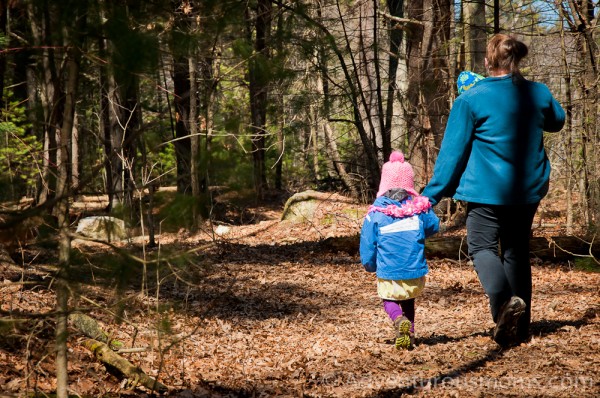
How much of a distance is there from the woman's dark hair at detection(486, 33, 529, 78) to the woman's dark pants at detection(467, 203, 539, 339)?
3.39ft

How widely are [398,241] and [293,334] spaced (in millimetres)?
1961

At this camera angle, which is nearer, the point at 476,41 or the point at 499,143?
the point at 499,143

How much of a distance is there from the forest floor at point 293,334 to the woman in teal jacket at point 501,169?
50cm

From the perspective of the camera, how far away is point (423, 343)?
18.4 ft

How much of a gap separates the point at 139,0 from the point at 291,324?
465cm

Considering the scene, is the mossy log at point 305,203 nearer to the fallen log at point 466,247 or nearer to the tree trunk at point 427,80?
the tree trunk at point 427,80

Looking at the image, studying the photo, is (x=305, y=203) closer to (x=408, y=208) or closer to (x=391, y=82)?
(x=391, y=82)

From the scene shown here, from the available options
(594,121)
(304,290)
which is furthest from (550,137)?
(304,290)

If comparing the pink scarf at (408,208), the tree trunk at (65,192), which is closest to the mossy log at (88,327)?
the tree trunk at (65,192)

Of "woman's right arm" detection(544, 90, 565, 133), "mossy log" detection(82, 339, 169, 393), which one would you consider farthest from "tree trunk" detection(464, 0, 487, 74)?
"mossy log" detection(82, 339, 169, 393)

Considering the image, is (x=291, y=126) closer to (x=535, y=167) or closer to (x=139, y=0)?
(x=535, y=167)

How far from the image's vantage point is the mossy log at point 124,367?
4633mm

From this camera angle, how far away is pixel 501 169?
15.8ft

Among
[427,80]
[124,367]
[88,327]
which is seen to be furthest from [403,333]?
[427,80]
